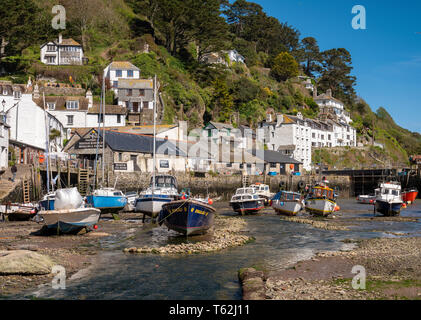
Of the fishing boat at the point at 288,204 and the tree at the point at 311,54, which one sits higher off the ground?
the tree at the point at 311,54

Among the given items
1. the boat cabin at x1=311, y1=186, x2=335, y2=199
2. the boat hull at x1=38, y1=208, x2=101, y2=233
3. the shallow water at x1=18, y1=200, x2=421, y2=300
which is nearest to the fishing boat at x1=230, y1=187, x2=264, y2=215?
the boat cabin at x1=311, y1=186, x2=335, y2=199

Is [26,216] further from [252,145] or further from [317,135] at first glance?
[317,135]

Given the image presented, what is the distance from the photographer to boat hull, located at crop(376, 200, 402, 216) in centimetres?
3972

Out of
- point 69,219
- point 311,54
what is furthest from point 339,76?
point 69,219

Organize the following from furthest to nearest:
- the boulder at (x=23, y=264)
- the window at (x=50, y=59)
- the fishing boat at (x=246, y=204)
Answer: the window at (x=50, y=59), the fishing boat at (x=246, y=204), the boulder at (x=23, y=264)

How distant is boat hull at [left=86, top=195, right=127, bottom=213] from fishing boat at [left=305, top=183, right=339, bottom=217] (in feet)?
58.2

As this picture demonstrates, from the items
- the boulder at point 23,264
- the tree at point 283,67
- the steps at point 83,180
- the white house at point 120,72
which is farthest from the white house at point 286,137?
the boulder at point 23,264

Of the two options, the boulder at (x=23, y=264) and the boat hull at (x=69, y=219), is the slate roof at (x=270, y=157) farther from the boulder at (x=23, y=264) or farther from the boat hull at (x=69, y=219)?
the boulder at (x=23, y=264)

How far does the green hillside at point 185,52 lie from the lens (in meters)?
84.1

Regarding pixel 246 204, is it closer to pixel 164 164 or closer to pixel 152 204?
pixel 152 204

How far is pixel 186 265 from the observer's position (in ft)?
54.9

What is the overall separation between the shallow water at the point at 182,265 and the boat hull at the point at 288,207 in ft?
40.2
